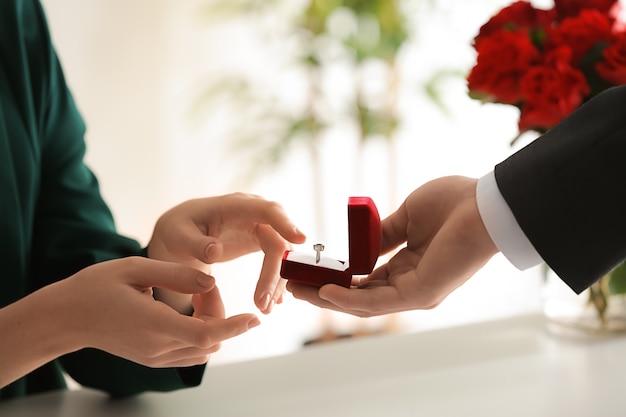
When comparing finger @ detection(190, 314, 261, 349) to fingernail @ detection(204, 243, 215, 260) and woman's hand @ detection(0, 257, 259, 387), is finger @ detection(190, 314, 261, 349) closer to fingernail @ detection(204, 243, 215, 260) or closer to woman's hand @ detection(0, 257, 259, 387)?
woman's hand @ detection(0, 257, 259, 387)

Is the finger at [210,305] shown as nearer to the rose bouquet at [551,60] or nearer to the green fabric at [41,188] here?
the green fabric at [41,188]

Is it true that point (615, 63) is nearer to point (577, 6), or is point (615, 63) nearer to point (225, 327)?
point (577, 6)

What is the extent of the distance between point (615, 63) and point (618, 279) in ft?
0.95

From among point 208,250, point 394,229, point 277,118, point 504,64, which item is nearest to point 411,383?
point 394,229

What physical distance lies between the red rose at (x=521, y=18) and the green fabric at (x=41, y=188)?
58cm

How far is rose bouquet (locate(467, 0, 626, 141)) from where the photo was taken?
0.97 m

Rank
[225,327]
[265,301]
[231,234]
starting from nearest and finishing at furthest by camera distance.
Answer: [225,327] → [265,301] → [231,234]

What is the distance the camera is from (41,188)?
3.61 feet

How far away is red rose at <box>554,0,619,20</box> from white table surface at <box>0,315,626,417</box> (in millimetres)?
452

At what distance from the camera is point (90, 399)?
94cm

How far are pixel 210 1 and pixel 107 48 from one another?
397mm

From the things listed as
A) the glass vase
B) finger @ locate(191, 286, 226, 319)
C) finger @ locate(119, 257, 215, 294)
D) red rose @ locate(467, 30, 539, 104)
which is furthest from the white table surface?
red rose @ locate(467, 30, 539, 104)

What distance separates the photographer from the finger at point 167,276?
722 millimetres

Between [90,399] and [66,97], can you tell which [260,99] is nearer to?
[66,97]
